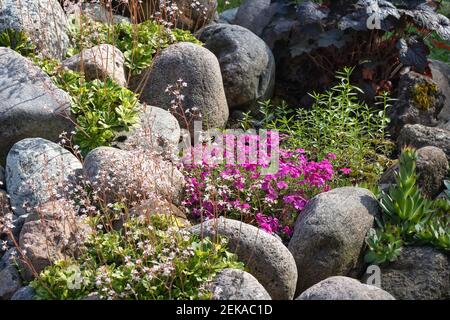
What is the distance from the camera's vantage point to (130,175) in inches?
220

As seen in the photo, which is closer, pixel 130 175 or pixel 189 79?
pixel 130 175

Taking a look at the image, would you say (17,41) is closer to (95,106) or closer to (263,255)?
(95,106)

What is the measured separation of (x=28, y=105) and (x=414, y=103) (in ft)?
12.9

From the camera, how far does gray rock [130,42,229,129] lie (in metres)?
7.56

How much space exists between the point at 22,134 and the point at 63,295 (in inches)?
80.5

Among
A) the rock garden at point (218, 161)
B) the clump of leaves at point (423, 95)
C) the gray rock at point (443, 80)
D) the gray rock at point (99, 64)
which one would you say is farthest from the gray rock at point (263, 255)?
the gray rock at point (443, 80)

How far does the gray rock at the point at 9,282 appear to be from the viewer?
5352 millimetres

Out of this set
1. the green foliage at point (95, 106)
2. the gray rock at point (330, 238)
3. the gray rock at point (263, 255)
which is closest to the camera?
the gray rock at point (263, 255)

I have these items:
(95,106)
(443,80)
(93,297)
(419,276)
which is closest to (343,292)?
(419,276)

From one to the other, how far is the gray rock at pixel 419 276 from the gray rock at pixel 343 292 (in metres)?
0.78

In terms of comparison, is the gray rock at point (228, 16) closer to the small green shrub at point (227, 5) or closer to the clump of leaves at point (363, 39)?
the small green shrub at point (227, 5)

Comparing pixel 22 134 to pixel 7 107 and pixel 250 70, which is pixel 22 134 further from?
pixel 250 70

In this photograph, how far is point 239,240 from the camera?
211 inches

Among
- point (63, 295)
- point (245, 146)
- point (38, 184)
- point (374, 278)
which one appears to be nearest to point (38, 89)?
point (38, 184)
